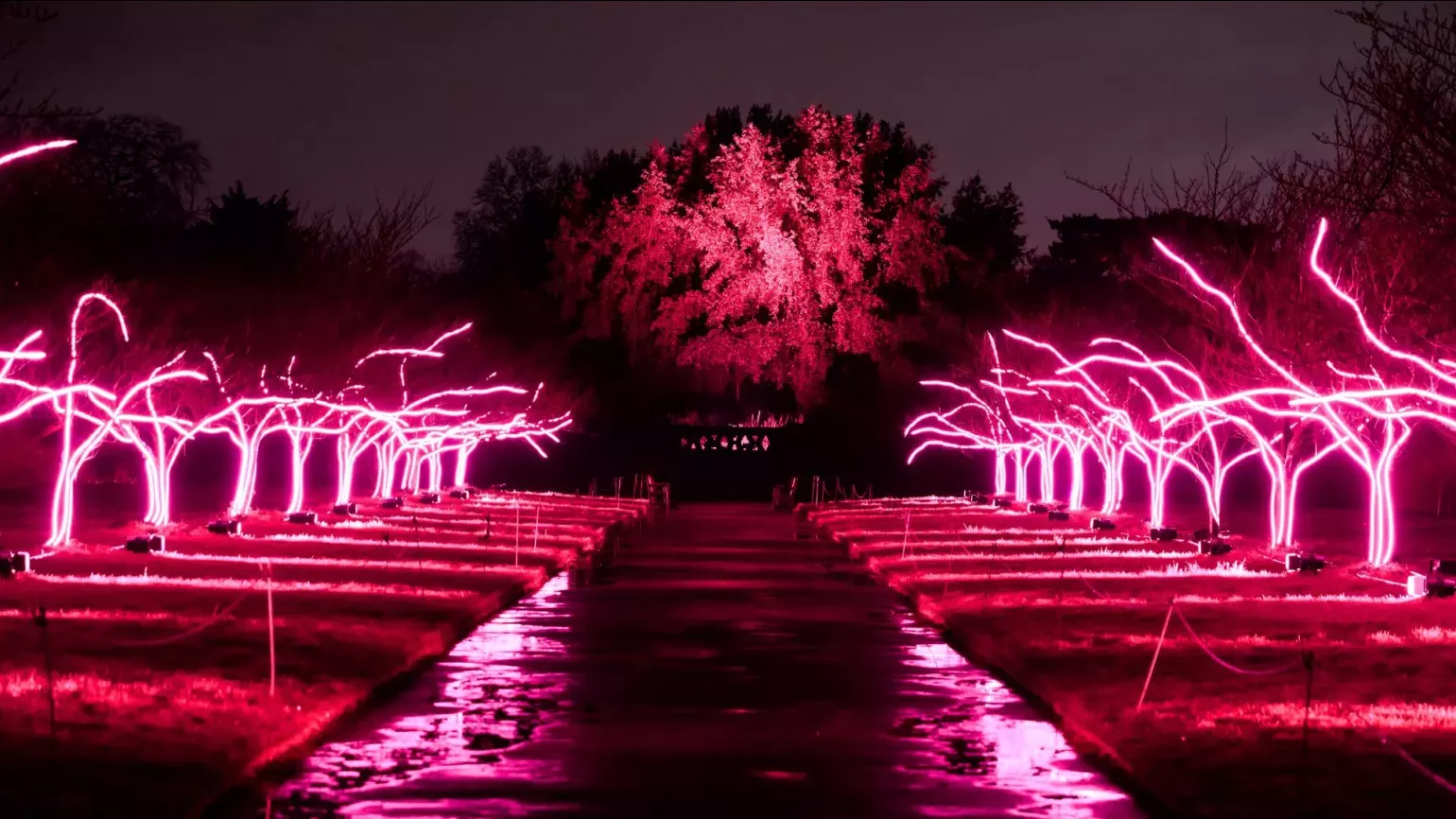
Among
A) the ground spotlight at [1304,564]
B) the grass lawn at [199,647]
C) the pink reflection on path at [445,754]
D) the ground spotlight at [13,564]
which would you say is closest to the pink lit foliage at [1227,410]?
the ground spotlight at [1304,564]

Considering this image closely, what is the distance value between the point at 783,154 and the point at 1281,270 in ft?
139

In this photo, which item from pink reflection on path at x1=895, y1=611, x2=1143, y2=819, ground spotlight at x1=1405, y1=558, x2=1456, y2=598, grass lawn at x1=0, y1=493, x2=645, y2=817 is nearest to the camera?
pink reflection on path at x1=895, y1=611, x2=1143, y2=819

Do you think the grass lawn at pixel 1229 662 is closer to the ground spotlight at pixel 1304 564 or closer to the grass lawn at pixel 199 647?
→ the ground spotlight at pixel 1304 564

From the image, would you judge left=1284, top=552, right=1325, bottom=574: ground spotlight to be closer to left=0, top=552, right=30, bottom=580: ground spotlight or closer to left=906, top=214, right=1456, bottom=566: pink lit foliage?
left=906, top=214, right=1456, bottom=566: pink lit foliage

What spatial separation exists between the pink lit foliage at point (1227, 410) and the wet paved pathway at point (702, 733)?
741cm

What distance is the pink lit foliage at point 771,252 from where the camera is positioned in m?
80.3

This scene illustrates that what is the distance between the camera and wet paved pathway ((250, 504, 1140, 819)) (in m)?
13.8

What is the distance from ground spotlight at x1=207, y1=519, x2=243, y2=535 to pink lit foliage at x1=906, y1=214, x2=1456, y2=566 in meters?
19.0

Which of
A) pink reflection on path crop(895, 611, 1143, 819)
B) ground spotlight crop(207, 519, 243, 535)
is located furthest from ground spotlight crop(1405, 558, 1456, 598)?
ground spotlight crop(207, 519, 243, 535)

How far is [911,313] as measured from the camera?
278 ft

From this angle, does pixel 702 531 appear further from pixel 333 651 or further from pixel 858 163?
pixel 333 651

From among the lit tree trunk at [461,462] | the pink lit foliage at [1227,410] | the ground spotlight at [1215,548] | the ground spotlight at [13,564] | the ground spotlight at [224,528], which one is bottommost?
the ground spotlight at [13,564]

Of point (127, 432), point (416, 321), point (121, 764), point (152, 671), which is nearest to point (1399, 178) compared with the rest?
point (152, 671)

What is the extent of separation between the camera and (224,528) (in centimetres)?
4619
